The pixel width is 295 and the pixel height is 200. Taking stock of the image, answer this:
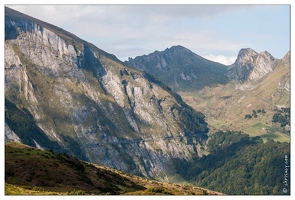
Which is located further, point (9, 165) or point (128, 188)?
point (128, 188)

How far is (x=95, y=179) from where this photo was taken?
130 meters

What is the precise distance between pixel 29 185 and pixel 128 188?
4087cm

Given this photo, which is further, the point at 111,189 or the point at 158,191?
the point at 111,189

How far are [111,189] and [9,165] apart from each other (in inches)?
1250

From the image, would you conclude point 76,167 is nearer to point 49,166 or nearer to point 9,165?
point 49,166
